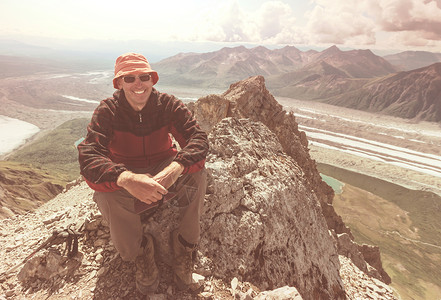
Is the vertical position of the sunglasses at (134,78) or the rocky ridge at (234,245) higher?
the sunglasses at (134,78)

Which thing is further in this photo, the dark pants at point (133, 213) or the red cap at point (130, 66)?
the red cap at point (130, 66)

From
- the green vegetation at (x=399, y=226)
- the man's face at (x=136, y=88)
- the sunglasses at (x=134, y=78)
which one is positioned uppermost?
the sunglasses at (x=134, y=78)

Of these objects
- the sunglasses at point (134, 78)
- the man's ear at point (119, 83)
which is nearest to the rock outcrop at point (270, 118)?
the man's ear at point (119, 83)

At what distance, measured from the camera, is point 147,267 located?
5.05 meters

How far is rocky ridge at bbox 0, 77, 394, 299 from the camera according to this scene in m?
5.38

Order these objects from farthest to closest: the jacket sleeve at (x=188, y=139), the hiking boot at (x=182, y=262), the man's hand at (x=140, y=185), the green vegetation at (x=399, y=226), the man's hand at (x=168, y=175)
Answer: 1. the green vegetation at (x=399, y=226)
2. the hiking boot at (x=182, y=262)
3. the jacket sleeve at (x=188, y=139)
4. the man's hand at (x=168, y=175)
5. the man's hand at (x=140, y=185)

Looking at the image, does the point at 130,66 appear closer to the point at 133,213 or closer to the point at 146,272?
the point at 133,213

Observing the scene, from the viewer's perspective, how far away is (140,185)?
4262 mm

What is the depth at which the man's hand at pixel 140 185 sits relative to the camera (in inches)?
166

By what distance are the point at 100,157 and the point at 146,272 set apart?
101 inches

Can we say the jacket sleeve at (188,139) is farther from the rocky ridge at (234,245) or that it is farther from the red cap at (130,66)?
the rocky ridge at (234,245)

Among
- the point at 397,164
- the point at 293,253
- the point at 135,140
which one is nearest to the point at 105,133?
the point at 135,140

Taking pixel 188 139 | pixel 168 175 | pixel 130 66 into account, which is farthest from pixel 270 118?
pixel 168 175

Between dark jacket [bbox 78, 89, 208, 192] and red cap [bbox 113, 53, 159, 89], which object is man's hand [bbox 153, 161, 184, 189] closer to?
dark jacket [bbox 78, 89, 208, 192]
